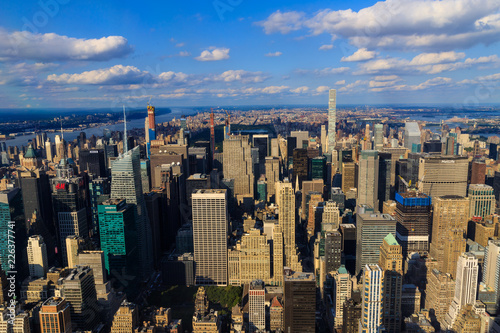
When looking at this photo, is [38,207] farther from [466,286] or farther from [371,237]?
[466,286]

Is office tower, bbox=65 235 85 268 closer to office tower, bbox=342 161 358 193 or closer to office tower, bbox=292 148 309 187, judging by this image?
office tower, bbox=342 161 358 193

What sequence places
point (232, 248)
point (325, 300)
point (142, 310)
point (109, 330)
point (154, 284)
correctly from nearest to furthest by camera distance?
point (109, 330), point (142, 310), point (325, 300), point (154, 284), point (232, 248)

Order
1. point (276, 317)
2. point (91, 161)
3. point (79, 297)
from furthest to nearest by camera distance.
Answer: point (91, 161) → point (276, 317) → point (79, 297)

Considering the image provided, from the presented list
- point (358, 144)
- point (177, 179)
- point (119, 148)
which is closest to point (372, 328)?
point (177, 179)

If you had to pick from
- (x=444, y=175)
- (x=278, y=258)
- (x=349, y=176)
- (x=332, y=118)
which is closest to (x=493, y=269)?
(x=444, y=175)

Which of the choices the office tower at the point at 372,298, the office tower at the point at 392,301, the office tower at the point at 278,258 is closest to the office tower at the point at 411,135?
the office tower at the point at 278,258

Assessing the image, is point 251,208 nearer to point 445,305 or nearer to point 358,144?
point 358,144

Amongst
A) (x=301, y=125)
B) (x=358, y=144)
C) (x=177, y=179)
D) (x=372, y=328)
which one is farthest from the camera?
(x=301, y=125)

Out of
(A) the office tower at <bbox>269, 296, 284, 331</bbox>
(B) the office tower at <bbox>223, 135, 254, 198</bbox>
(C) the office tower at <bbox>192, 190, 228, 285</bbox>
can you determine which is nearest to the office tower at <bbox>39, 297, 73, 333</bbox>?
(A) the office tower at <bbox>269, 296, 284, 331</bbox>
